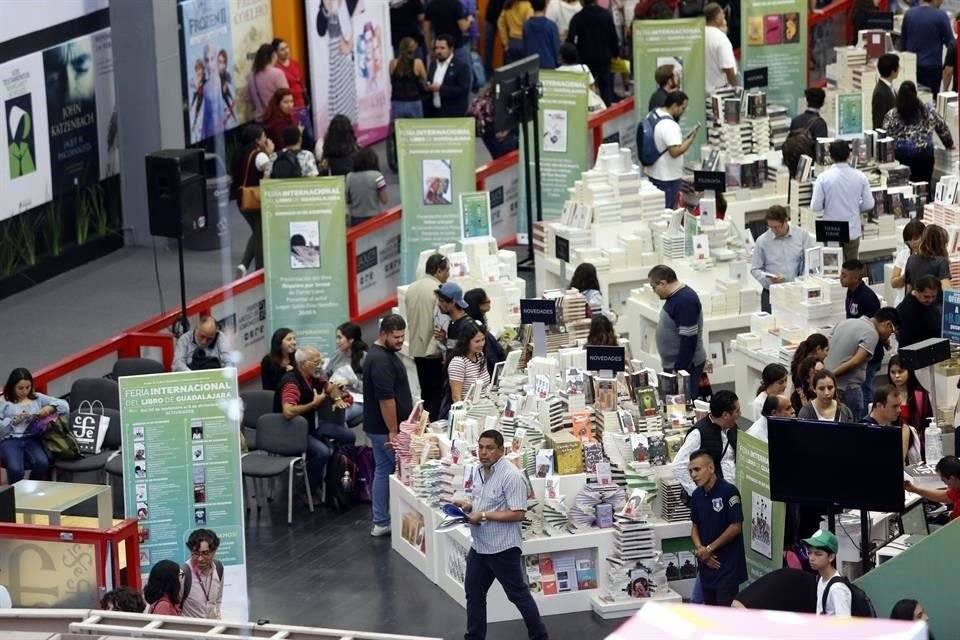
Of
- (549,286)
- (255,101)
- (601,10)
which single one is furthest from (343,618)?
(601,10)

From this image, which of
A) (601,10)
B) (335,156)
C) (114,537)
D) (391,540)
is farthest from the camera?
(601,10)

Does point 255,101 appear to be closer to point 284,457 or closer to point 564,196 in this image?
point 564,196

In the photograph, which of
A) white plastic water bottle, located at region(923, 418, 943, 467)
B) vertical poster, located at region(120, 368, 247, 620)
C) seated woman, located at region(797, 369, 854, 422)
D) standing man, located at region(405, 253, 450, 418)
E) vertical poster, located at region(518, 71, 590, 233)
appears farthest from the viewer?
vertical poster, located at region(518, 71, 590, 233)

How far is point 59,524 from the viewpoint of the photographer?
380 inches

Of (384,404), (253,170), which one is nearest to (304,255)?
(253,170)

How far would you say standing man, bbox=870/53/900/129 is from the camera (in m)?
16.6

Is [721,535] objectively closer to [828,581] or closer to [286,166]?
[828,581]

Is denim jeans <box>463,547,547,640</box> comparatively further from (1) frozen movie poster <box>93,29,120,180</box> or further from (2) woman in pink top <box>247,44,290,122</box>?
(2) woman in pink top <box>247,44,290,122</box>

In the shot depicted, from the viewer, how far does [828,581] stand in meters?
9.00

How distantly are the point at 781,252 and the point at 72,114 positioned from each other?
6410 mm

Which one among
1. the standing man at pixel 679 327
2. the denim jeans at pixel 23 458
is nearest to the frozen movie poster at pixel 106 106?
the denim jeans at pixel 23 458

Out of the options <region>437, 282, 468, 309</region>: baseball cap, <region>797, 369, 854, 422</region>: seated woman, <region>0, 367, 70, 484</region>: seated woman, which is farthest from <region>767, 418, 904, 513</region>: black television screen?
<region>0, 367, 70, 484</region>: seated woman

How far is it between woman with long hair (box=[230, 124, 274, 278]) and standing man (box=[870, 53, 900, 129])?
490 cm

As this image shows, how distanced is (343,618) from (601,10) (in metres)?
9.92
